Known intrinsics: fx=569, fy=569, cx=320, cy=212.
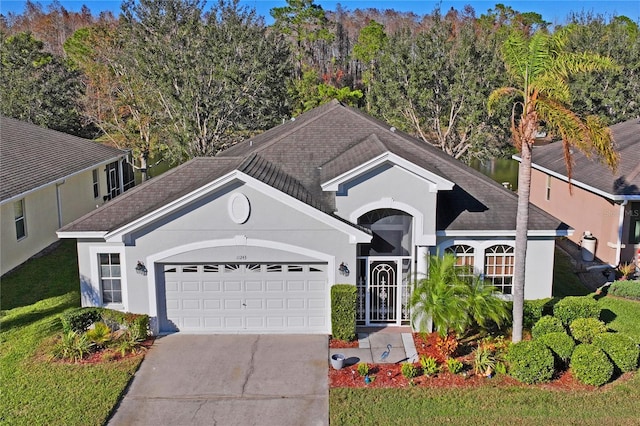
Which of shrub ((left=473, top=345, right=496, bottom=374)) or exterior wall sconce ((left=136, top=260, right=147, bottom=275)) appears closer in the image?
shrub ((left=473, top=345, right=496, bottom=374))

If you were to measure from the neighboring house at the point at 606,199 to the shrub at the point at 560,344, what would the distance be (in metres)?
6.93

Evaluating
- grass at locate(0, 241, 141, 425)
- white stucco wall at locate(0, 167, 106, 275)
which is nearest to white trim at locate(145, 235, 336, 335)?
grass at locate(0, 241, 141, 425)

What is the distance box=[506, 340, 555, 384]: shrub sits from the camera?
11.6 metres

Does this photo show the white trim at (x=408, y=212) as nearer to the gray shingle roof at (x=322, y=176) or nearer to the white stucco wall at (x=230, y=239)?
the gray shingle roof at (x=322, y=176)

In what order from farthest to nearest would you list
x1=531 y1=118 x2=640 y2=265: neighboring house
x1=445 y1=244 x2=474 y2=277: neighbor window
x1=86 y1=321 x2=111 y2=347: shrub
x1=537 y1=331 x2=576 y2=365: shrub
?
x1=531 y1=118 x2=640 y2=265: neighboring house, x1=445 y1=244 x2=474 y2=277: neighbor window, x1=86 y1=321 x2=111 y2=347: shrub, x1=537 y1=331 x2=576 y2=365: shrub

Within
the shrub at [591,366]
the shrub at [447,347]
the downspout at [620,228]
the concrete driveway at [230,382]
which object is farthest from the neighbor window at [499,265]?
the downspout at [620,228]

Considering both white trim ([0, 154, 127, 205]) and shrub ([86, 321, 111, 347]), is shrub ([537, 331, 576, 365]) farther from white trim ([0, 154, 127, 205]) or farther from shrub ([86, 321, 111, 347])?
white trim ([0, 154, 127, 205])

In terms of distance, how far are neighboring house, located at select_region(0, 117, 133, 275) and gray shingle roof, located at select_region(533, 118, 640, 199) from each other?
19.0m

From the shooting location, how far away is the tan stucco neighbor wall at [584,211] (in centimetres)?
1952

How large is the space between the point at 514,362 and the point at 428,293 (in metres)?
2.38

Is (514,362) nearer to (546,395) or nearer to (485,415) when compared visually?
(546,395)

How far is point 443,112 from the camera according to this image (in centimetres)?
3394

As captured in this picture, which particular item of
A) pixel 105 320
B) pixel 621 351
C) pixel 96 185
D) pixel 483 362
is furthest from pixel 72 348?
pixel 96 185

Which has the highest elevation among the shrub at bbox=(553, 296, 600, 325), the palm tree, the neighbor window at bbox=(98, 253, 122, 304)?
the palm tree
